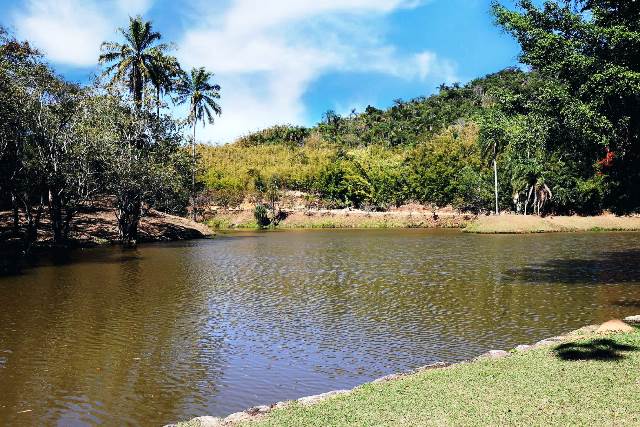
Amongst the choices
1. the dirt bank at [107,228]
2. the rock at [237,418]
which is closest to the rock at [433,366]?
the rock at [237,418]

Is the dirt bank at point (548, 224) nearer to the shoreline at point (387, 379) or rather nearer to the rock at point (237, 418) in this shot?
the shoreline at point (387, 379)

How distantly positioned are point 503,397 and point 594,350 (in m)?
3.68

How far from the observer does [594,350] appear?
1069 cm

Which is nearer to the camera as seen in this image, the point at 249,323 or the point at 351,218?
the point at 249,323

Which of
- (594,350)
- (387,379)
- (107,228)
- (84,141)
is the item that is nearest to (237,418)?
(387,379)

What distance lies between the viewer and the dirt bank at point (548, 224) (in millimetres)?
61125

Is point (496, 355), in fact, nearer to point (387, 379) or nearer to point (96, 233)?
point (387, 379)

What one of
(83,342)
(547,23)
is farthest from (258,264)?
(547,23)

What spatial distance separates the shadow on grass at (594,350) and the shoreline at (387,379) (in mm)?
190

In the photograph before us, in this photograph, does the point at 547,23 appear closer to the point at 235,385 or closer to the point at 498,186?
the point at 235,385

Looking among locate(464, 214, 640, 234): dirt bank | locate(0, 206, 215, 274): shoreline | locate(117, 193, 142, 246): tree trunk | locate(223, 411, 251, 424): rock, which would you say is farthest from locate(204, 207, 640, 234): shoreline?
locate(223, 411, 251, 424): rock

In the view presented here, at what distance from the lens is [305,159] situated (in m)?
108

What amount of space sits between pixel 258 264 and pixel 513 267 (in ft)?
49.4

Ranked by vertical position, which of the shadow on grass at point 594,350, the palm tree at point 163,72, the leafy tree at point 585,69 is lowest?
the shadow on grass at point 594,350
